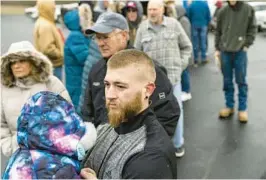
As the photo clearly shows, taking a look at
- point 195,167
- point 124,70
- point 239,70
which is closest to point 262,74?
point 239,70

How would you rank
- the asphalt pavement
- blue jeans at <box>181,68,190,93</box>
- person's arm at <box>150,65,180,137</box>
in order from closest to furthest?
person's arm at <box>150,65,180,137</box>, the asphalt pavement, blue jeans at <box>181,68,190,93</box>

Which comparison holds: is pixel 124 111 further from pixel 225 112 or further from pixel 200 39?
pixel 200 39

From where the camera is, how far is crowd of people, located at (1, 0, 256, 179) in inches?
67.9

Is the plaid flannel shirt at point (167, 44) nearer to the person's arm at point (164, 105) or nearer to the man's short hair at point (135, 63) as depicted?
the person's arm at point (164, 105)

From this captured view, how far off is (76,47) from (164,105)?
7.75ft

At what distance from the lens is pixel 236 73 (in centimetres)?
573

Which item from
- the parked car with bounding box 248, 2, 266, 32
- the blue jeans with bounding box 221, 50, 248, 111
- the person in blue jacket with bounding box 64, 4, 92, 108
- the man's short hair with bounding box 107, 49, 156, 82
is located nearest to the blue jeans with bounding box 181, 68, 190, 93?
the blue jeans with bounding box 221, 50, 248, 111

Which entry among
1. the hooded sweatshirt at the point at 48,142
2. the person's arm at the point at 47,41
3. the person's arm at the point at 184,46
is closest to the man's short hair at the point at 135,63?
the hooded sweatshirt at the point at 48,142

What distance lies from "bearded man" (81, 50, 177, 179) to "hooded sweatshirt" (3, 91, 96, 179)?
103mm

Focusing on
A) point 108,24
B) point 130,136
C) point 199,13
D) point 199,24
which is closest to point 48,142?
point 130,136

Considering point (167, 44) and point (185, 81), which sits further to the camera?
point (185, 81)

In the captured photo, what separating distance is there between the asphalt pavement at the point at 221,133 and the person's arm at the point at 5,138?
1.39 meters

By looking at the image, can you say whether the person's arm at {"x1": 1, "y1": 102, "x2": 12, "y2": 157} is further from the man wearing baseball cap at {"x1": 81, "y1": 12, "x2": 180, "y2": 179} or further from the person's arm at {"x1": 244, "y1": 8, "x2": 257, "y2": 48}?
the person's arm at {"x1": 244, "y1": 8, "x2": 257, "y2": 48}

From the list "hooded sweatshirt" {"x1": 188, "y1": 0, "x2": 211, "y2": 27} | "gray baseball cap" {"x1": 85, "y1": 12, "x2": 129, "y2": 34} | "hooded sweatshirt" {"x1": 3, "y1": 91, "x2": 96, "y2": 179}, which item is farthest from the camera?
"hooded sweatshirt" {"x1": 188, "y1": 0, "x2": 211, "y2": 27}
